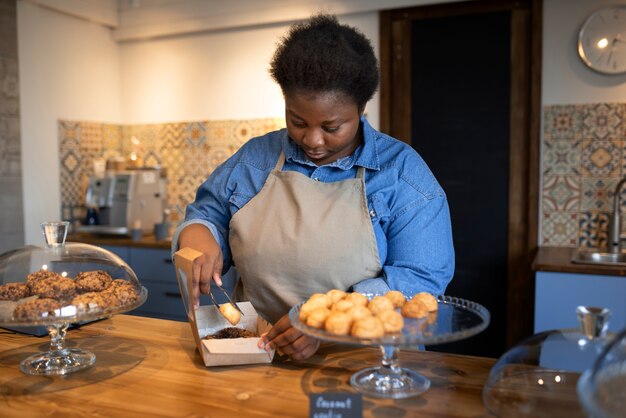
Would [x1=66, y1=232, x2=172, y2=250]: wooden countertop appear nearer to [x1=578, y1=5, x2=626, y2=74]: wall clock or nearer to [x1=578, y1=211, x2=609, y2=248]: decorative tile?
[x1=578, y1=211, x2=609, y2=248]: decorative tile

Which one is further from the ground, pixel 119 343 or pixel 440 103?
pixel 440 103

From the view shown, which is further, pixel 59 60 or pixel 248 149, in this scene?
pixel 59 60

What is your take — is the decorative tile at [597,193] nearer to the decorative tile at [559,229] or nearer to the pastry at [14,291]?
the decorative tile at [559,229]

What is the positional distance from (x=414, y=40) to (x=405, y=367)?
259 centimetres

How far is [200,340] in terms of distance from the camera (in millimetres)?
1286

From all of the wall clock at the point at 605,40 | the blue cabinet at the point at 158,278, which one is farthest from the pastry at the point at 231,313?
the wall clock at the point at 605,40

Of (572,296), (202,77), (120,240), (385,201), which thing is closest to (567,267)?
(572,296)

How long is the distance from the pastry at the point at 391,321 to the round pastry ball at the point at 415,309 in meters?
0.07

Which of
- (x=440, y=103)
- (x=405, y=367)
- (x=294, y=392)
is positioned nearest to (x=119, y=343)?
(x=294, y=392)

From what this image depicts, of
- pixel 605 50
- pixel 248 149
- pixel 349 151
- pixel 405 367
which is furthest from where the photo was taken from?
pixel 605 50

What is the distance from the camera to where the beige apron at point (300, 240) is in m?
1.46

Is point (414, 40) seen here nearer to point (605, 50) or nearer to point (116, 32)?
point (605, 50)

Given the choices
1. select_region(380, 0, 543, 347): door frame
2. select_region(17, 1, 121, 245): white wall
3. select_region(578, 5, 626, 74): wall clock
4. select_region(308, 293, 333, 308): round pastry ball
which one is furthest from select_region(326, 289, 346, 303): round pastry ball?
select_region(17, 1, 121, 245): white wall

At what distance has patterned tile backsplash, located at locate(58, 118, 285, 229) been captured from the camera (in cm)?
390
